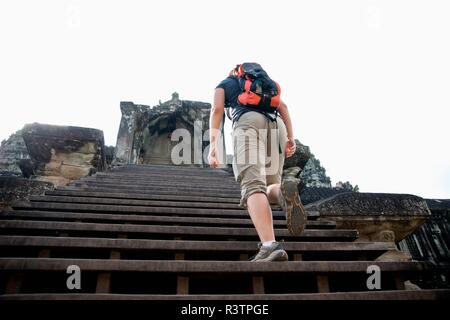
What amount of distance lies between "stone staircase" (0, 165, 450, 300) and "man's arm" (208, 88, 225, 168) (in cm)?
55

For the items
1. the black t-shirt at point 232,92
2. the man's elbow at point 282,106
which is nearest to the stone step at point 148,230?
the black t-shirt at point 232,92

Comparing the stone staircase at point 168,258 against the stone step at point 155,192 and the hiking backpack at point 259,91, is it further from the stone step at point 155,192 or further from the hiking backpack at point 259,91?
the hiking backpack at point 259,91

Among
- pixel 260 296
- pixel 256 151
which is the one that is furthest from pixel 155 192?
pixel 260 296

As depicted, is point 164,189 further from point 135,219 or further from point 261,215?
point 261,215

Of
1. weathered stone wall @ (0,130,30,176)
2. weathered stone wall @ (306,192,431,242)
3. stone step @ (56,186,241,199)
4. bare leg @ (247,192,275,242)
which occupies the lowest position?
bare leg @ (247,192,275,242)

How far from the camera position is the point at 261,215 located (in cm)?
189

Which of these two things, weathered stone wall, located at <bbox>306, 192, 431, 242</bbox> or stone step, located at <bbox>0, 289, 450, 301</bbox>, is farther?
weathered stone wall, located at <bbox>306, 192, 431, 242</bbox>

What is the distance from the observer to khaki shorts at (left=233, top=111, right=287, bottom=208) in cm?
209

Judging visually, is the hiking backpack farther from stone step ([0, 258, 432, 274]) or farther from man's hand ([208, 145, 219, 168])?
stone step ([0, 258, 432, 274])

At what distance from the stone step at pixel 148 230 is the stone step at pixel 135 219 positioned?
0.75 feet

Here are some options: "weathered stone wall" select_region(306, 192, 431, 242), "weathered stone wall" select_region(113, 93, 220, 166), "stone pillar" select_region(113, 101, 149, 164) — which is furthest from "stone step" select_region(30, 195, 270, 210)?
"weathered stone wall" select_region(113, 93, 220, 166)

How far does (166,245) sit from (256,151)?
0.93 metres

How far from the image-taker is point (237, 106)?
248cm
